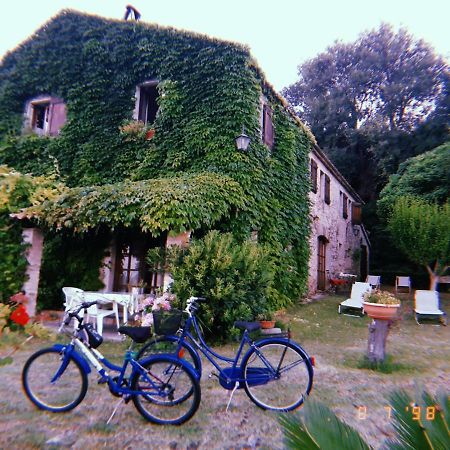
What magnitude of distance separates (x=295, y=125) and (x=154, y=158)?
4.48 meters

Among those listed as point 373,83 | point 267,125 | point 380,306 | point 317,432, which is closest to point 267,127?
point 267,125

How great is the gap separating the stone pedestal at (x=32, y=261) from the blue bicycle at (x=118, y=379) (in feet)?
15.6

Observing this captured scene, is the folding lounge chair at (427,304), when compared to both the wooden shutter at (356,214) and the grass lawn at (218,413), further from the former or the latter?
the wooden shutter at (356,214)

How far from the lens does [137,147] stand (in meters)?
9.27

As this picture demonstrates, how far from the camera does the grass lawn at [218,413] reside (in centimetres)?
286

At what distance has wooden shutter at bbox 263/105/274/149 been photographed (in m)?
9.40

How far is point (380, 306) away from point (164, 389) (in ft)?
11.7

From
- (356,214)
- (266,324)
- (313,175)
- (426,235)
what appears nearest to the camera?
(266,324)

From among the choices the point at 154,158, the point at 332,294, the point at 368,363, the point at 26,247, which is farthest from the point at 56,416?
the point at 332,294

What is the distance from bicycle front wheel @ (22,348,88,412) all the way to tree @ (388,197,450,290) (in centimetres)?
1093

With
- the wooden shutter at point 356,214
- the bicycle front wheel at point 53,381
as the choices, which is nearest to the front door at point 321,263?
the wooden shutter at point 356,214

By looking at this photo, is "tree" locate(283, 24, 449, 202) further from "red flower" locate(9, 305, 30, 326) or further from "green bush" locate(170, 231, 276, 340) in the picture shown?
"red flower" locate(9, 305, 30, 326)

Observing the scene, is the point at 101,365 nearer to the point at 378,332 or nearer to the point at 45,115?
the point at 378,332

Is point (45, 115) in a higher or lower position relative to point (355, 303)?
higher
